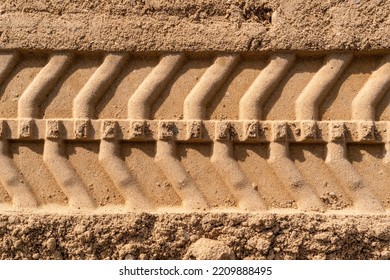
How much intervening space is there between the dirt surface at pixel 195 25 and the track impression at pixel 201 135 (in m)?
0.05

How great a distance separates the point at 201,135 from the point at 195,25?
0.42 meters

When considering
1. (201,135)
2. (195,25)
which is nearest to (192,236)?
(201,135)

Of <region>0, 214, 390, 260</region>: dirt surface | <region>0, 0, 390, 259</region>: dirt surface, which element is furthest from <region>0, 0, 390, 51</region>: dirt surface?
<region>0, 214, 390, 260</region>: dirt surface

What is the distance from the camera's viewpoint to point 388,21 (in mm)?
1714

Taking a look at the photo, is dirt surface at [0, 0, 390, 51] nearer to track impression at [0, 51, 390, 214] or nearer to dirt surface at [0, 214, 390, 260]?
track impression at [0, 51, 390, 214]

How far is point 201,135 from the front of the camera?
1.70 m

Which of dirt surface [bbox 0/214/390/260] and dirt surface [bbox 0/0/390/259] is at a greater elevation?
dirt surface [bbox 0/0/390/259]

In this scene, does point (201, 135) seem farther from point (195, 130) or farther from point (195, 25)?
point (195, 25)


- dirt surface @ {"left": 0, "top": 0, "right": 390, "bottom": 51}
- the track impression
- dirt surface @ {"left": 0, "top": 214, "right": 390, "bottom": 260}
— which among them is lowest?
dirt surface @ {"left": 0, "top": 214, "right": 390, "bottom": 260}

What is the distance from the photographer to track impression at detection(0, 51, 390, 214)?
1.70 meters

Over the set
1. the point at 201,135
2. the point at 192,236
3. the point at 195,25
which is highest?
the point at 195,25

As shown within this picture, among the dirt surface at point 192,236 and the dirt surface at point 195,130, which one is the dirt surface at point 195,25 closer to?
the dirt surface at point 195,130

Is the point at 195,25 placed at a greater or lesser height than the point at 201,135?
greater

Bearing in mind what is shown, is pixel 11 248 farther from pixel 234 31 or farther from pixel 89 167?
pixel 234 31
